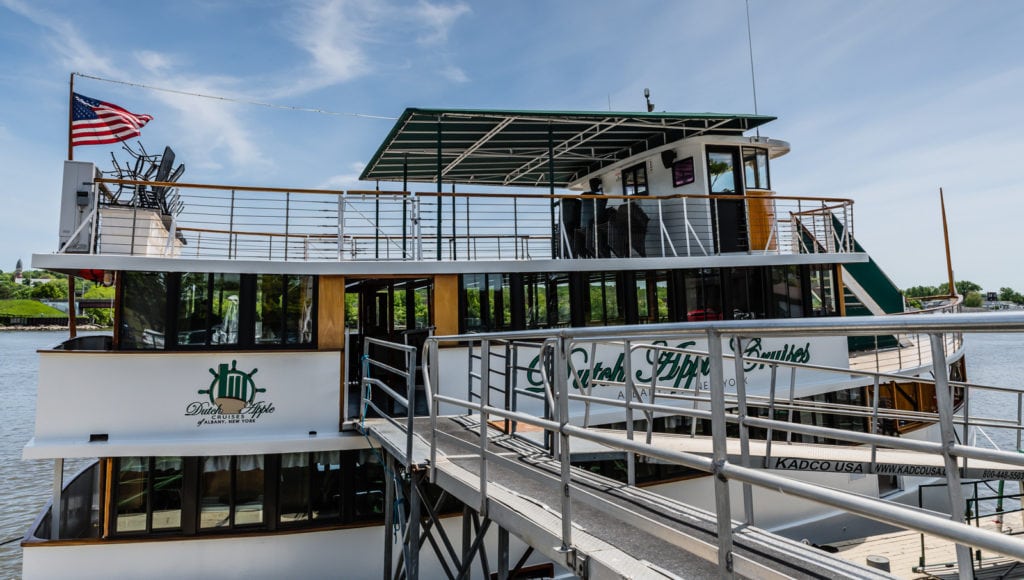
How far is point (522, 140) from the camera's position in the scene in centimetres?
1231

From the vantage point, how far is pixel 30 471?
19172mm

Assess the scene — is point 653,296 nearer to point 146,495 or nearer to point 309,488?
point 309,488

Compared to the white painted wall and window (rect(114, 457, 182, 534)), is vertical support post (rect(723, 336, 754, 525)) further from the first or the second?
window (rect(114, 457, 182, 534))

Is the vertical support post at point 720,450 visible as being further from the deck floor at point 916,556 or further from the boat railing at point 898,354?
the boat railing at point 898,354

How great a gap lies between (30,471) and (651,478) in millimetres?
19641

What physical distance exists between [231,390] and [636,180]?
9368 millimetres

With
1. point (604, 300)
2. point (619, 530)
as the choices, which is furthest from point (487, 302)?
point (619, 530)

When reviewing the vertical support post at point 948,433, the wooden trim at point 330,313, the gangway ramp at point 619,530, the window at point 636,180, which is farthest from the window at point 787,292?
the vertical support post at point 948,433

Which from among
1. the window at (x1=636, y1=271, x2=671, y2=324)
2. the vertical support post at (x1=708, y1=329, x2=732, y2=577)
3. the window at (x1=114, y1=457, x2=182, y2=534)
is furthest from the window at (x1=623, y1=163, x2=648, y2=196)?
the vertical support post at (x1=708, y1=329, x2=732, y2=577)

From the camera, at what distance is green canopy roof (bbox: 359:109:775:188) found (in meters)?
10.6

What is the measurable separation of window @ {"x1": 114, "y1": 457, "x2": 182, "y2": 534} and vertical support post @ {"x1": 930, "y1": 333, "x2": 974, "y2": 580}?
27.8ft

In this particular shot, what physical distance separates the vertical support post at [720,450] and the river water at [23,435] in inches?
450

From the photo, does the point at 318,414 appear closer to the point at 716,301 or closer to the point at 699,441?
the point at 699,441

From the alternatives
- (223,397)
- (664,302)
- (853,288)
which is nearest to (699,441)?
(664,302)
